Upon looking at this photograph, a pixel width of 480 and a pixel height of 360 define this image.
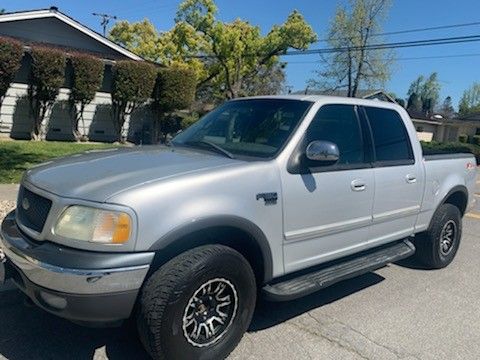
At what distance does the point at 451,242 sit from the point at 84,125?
15175 mm

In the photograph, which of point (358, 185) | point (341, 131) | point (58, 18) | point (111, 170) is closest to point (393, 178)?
point (358, 185)

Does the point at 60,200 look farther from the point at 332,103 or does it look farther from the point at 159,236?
the point at 332,103

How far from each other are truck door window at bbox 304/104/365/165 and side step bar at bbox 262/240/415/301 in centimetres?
89

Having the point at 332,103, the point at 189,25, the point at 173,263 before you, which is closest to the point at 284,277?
the point at 173,263

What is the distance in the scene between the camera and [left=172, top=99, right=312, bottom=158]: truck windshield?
361 cm

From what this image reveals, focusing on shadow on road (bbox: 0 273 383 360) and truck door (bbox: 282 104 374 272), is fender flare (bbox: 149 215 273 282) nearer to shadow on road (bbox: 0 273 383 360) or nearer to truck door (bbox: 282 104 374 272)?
truck door (bbox: 282 104 374 272)

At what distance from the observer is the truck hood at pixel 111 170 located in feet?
9.02

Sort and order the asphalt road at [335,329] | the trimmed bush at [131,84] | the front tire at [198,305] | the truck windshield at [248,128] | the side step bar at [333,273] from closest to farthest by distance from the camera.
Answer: the front tire at [198,305]
the asphalt road at [335,329]
the side step bar at [333,273]
the truck windshield at [248,128]
the trimmed bush at [131,84]

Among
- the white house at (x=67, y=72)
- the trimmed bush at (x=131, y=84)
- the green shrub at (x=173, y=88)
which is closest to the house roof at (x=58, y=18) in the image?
the white house at (x=67, y=72)

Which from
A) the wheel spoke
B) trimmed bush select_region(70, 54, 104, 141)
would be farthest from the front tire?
trimmed bush select_region(70, 54, 104, 141)

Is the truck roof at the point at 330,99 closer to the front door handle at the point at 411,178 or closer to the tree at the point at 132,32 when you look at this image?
the front door handle at the point at 411,178

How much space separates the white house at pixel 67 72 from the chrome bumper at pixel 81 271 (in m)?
14.8

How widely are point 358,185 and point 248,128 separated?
1051 millimetres

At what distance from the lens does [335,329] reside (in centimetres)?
375
